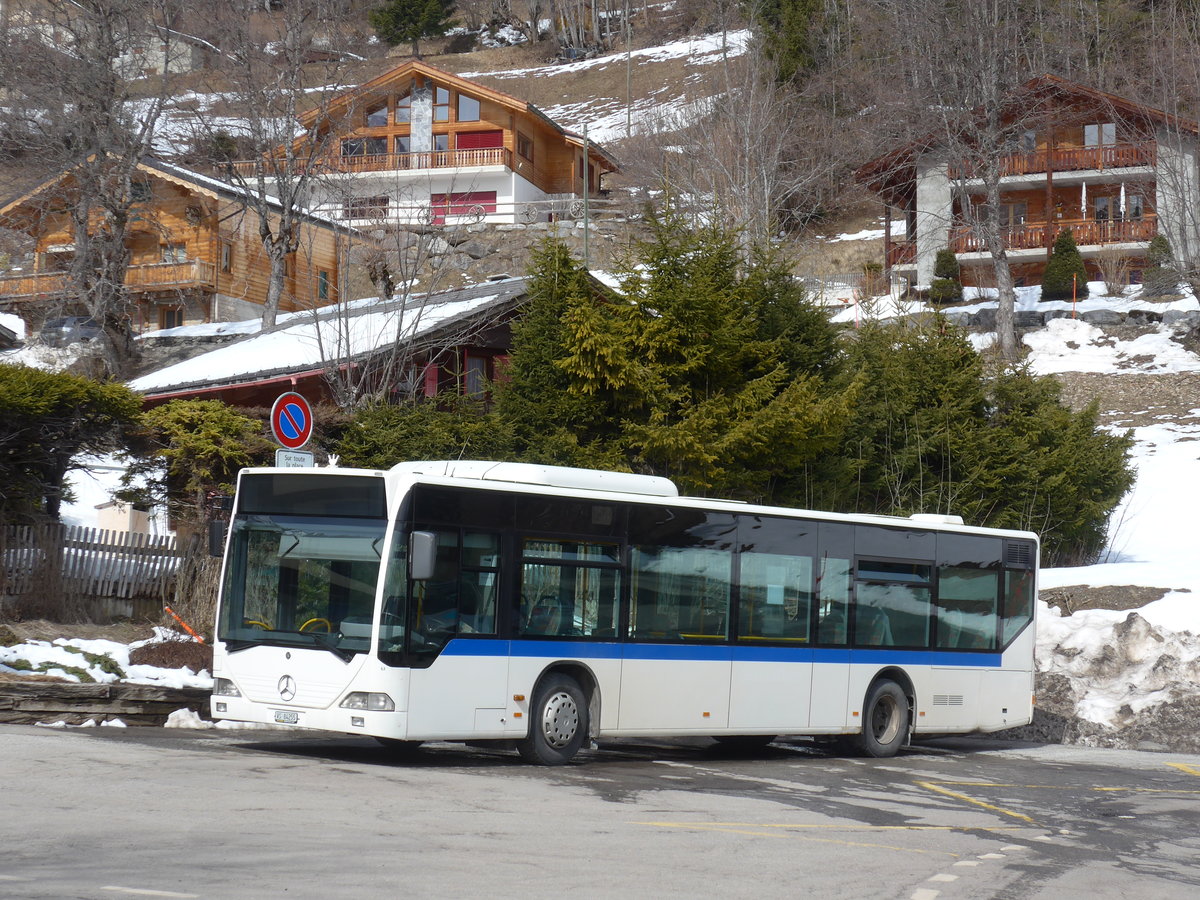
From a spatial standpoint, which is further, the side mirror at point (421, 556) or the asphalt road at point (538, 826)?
the side mirror at point (421, 556)

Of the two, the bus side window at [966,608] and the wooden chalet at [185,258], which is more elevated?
the wooden chalet at [185,258]

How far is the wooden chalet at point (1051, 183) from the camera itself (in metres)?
56.6

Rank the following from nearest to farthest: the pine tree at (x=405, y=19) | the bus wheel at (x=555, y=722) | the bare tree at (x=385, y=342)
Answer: the bus wheel at (x=555, y=722), the bare tree at (x=385, y=342), the pine tree at (x=405, y=19)

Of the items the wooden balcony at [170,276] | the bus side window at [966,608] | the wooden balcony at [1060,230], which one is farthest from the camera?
the wooden balcony at [1060,230]

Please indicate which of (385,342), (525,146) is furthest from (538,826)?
(525,146)

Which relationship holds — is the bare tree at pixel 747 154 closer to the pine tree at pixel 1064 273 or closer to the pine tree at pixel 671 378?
the pine tree at pixel 1064 273

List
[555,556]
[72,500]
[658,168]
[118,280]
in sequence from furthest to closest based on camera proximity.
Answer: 1. [658,168]
2. [118,280]
3. [72,500]
4. [555,556]

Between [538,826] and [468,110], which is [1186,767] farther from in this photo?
[468,110]

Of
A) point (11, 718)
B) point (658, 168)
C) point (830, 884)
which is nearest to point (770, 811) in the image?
point (830, 884)

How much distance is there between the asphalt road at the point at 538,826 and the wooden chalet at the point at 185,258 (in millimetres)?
39884

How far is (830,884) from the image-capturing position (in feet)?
26.5

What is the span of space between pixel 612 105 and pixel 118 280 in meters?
78.2

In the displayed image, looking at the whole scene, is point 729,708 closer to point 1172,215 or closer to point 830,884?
point 830,884

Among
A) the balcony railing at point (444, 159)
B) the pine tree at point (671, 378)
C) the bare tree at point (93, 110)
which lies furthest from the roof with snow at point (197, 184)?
the pine tree at point (671, 378)
